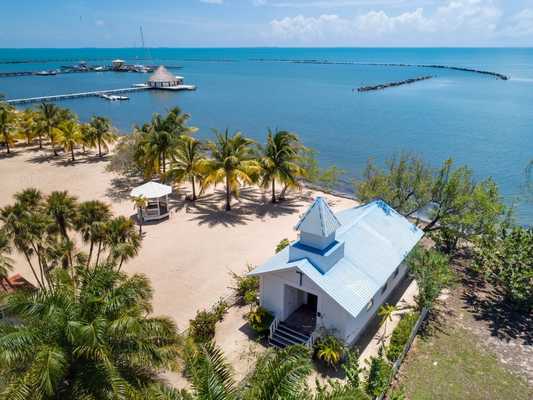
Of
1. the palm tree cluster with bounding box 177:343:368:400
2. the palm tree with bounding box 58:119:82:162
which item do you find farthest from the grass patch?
the palm tree with bounding box 58:119:82:162

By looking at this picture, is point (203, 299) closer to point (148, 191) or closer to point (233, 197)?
point (148, 191)

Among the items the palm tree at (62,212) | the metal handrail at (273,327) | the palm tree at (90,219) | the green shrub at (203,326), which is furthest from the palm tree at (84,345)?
the metal handrail at (273,327)

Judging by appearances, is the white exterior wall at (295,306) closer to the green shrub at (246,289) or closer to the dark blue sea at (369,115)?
the green shrub at (246,289)

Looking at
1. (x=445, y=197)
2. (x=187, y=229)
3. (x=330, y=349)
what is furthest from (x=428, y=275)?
(x=187, y=229)

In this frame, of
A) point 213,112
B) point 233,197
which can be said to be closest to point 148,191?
point 233,197

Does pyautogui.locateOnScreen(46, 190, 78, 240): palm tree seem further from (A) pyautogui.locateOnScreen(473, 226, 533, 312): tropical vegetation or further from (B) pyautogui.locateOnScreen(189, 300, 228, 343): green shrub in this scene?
(A) pyautogui.locateOnScreen(473, 226, 533, 312): tropical vegetation
